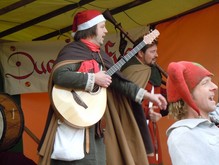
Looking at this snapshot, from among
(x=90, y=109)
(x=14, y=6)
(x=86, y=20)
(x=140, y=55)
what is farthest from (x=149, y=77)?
Result: (x=14, y=6)

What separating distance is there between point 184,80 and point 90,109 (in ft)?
3.75

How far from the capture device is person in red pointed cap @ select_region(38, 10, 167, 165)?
2.80 metres

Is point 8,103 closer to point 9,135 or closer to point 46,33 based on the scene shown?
point 9,135

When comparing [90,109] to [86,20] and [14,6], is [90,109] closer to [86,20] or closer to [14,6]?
[86,20]

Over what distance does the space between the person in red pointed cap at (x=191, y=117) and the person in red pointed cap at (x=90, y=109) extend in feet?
3.36

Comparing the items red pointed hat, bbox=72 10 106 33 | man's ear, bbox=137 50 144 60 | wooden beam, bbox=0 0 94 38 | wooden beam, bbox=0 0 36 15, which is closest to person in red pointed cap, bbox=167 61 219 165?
red pointed hat, bbox=72 10 106 33

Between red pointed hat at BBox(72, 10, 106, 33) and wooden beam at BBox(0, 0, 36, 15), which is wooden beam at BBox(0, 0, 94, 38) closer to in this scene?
wooden beam at BBox(0, 0, 36, 15)

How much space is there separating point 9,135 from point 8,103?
0.32 metres

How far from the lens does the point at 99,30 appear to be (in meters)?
3.12

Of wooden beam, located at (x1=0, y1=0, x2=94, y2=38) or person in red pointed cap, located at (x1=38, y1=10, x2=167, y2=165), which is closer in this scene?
person in red pointed cap, located at (x1=38, y1=10, x2=167, y2=165)

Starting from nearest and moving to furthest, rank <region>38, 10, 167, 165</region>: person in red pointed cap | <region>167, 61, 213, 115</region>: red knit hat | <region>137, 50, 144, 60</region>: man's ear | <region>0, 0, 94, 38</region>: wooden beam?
1. <region>167, 61, 213, 115</region>: red knit hat
2. <region>38, 10, 167, 165</region>: person in red pointed cap
3. <region>137, 50, 144, 60</region>: man's ear
4. <region>0, 0, 94, 38</region>: wooden beam

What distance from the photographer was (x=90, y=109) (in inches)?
113

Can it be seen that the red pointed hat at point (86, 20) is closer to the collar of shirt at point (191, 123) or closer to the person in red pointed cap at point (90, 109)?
the person in red pointed cap at point (90, 109)

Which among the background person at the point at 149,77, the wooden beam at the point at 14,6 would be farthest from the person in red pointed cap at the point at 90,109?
the wooden beam at the point at 14,6
